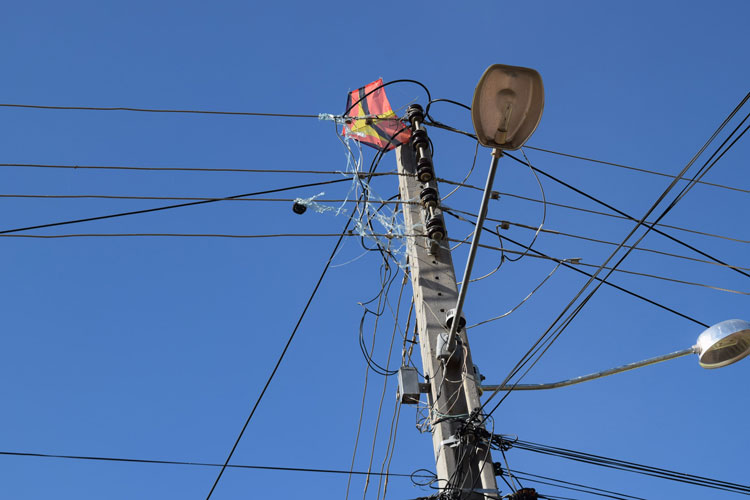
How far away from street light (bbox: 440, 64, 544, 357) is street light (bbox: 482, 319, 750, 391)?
1845mm

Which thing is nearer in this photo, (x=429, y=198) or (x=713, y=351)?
(x=713, y=351)

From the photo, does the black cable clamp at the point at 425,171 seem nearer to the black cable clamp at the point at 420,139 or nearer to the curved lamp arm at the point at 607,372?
the black cable clamp at the point at 420,139

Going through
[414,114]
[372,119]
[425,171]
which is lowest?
[425,171]

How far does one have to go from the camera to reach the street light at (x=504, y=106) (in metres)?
4.05

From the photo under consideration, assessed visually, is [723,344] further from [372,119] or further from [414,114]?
[372,119]

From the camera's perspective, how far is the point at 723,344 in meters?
5.24

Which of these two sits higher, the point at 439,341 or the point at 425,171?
the point at 425,171

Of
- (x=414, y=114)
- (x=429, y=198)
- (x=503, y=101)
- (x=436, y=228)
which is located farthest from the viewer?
(x=414, y=114)

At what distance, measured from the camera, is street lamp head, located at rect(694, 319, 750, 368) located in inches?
203

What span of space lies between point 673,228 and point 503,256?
6.63 ft

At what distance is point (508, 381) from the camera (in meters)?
5.11

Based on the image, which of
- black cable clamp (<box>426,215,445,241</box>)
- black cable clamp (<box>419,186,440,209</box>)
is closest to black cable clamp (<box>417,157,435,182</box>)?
black cable clamp (<box>419,186,440,209</box>)

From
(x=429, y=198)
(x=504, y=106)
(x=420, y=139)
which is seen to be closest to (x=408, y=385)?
(x=429, y=198)

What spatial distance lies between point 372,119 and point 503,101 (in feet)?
9.15
